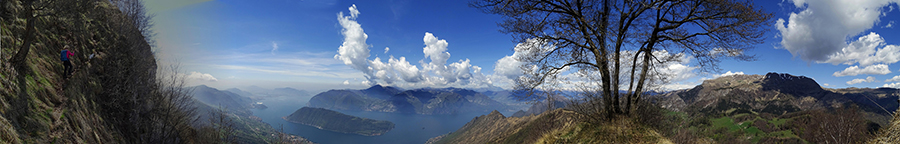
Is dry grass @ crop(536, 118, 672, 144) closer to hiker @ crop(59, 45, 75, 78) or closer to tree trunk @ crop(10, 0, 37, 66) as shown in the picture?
tree trunk @ crop(10, 0, 37, 66)

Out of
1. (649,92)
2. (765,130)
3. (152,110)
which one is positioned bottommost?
(765,130)

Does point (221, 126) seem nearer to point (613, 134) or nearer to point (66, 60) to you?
point (66, 60)

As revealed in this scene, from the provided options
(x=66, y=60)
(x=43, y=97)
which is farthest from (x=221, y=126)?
(x=43, y=97)

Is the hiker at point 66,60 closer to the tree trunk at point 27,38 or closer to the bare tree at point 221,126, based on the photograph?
the tree trunk at point 27,38

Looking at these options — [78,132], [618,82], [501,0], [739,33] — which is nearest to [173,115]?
[78,132]

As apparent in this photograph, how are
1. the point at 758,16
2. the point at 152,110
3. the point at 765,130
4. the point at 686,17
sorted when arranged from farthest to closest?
1. the point at 765,130
2. the point at 152,110
3. the point at 686,17
4. the point at 758,16

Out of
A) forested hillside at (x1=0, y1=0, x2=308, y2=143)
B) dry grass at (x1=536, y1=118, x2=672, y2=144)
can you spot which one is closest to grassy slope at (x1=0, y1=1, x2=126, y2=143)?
forested hillside at (x1=0, y1=0, x2=308, y2=143)

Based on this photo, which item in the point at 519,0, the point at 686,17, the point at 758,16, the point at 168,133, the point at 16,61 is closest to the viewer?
the point at 758,16

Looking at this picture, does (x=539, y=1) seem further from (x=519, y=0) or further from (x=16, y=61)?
(x=16, y=61)

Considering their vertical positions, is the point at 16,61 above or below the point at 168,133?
above

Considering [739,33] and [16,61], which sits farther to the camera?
[16,61]
